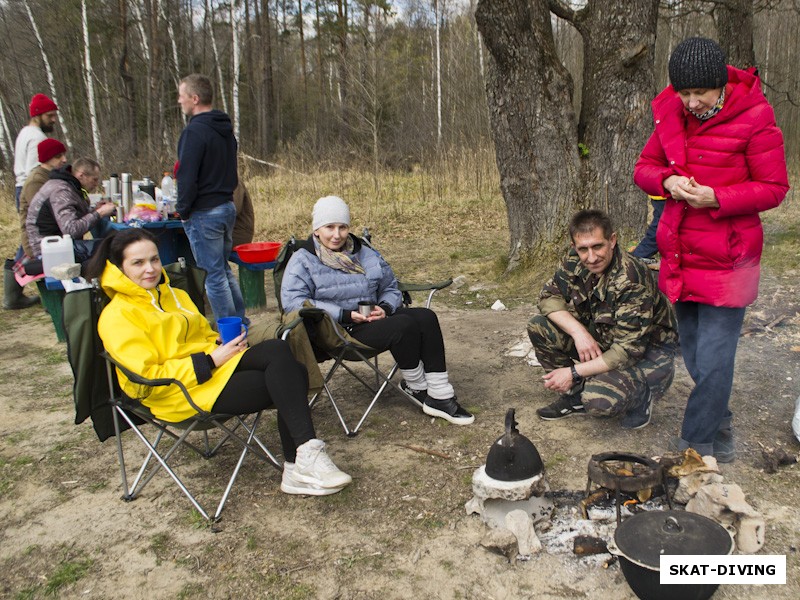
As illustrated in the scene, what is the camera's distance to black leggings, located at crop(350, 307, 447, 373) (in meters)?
3.41

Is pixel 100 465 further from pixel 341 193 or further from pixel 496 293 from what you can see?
pixel 341 193

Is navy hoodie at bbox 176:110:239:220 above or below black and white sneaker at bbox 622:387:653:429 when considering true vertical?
above

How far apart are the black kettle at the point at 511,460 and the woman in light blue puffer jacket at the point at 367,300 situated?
103cm

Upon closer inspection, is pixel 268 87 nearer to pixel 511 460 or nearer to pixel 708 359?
pixel 708 359

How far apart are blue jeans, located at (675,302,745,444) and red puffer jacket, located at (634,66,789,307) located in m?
0.08

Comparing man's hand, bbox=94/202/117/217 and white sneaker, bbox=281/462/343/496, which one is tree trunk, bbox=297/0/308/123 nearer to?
man's hand, bbox=94/202/117/217

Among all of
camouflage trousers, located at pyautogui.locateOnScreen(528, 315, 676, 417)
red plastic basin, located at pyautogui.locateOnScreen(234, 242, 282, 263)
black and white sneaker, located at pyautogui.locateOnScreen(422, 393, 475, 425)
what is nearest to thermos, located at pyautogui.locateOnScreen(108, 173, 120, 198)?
red plastic basin, located at pyautogui.locateOnScreen(234, 242, 282, 263)

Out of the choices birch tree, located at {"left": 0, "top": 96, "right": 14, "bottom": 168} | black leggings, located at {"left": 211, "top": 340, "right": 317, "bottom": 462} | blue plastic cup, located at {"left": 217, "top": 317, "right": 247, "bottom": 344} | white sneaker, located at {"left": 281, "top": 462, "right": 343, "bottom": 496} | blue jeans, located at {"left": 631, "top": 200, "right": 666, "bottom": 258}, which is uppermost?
birch tree, located at {"left": 0, "top": 96, "right": 14, "bottom": 168}

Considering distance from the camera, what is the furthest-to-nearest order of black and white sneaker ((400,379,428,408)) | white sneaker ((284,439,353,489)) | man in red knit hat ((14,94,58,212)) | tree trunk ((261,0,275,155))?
tree trunk ((261,0,275,155)) → man in red knit hat ((14,94,58,212)) → black and white sneaker ((400,379,428,408)) → white sneaker ((284,439,353,489))

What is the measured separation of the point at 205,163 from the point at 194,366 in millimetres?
2419

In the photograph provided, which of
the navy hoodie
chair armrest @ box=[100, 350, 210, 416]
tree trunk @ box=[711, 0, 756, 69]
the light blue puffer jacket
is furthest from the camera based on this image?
tree trunk @ box=[711, 0, 756, 69]

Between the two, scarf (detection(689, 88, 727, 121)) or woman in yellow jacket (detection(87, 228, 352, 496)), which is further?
woman in yellow jacket (detection(87, 228, 352, 496))

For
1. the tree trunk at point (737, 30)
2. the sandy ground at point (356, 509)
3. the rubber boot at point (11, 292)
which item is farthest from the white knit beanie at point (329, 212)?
the tree trunk at point (737, 30)

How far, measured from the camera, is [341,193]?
11859 millimetres
